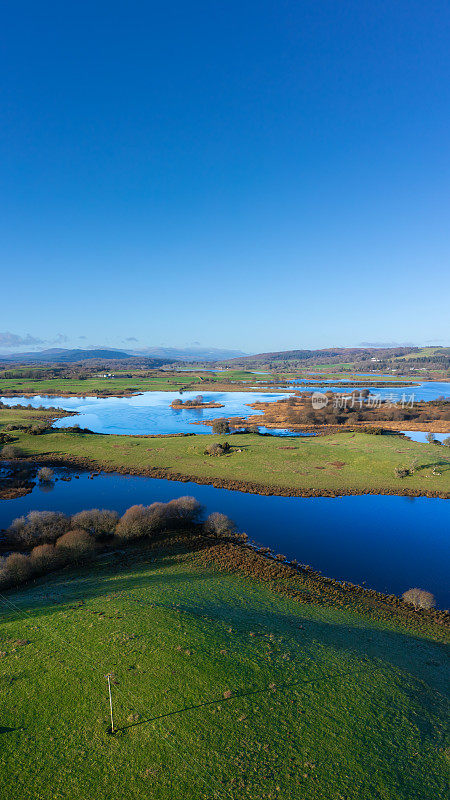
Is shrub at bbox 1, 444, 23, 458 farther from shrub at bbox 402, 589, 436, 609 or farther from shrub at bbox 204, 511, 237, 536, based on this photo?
shrub at bbox 402, 589, 436, 609

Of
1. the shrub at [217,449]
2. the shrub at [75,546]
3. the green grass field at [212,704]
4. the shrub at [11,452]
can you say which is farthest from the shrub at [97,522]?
the shrub at [11,452]

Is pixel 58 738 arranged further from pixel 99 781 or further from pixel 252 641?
pixel 252 641

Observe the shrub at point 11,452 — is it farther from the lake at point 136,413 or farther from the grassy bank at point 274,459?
the lake at point 136,413

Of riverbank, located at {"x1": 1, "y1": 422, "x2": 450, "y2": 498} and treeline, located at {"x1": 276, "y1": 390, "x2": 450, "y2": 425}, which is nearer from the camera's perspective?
riverbank, located at {"x1": 1, "y1": 422, "x2": 450, "y2": 498}

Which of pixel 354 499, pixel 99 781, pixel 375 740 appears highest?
pixel 99 781

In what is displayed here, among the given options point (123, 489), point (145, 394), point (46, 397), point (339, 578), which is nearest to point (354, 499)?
point (339, 578)

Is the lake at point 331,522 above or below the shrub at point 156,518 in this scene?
below

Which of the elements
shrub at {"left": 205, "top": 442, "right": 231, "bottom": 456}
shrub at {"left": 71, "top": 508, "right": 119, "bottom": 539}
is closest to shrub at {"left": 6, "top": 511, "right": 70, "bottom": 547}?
shrub at {"left": 71, "top": 508, "right": 119, "bottom": 539}

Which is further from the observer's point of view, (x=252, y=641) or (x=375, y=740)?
(x=252, y=641)
